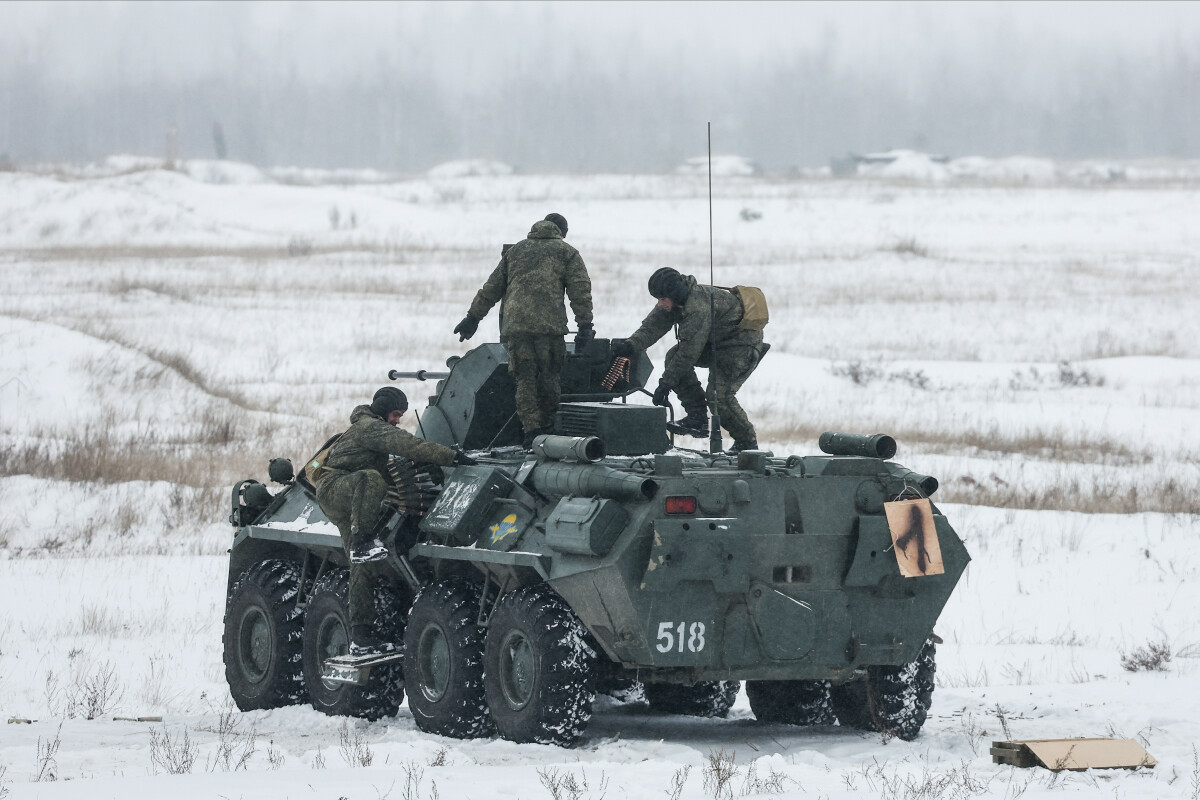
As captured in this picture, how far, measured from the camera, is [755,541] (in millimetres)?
9633

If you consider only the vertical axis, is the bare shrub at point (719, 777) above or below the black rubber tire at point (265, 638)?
above

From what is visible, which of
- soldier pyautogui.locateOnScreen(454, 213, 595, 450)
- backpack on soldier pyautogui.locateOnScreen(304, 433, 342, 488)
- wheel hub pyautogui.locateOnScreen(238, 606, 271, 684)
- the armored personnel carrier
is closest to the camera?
the armored personnel carrier

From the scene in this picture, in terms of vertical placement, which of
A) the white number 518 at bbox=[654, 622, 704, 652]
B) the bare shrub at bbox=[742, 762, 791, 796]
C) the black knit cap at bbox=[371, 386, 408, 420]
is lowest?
the bare shrub at bbox=[742, 762, 791, 796]

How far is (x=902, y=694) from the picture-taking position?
410 inches

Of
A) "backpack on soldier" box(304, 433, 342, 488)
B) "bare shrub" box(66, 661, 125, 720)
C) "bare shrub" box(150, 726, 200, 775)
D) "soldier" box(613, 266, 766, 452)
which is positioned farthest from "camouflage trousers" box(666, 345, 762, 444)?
"bare shrub" box(66, 661, 125, 720)

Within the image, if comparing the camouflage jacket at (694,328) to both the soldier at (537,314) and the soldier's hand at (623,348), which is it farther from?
the soldier at (537,314)

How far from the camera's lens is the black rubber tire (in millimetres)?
12320

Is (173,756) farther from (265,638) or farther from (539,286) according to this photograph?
(539,286)

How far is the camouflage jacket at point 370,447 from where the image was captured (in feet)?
35.7

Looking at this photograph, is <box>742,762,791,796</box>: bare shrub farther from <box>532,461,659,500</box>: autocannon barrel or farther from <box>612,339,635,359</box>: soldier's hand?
<box>612,339,635,359</box>: soldier's hand

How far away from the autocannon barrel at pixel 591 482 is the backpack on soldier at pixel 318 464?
73.6 inches

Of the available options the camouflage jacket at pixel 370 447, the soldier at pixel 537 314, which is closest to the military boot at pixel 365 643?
the camouflage jacket at pixel 370 447

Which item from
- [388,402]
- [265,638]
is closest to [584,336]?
[388,402]

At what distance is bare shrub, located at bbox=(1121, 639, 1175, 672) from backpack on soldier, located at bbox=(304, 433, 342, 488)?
230 inches
